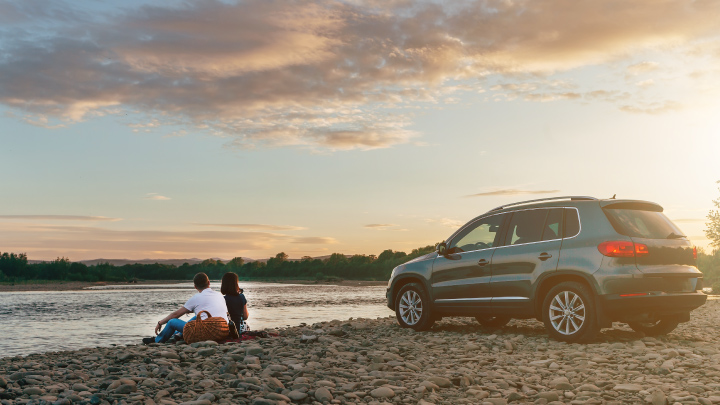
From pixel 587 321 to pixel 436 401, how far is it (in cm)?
403

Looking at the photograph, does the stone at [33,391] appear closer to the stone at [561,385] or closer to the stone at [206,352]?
the stone at [206,352]

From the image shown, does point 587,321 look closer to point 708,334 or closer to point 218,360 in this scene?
point 708,334

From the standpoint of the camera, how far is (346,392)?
691 centimetres

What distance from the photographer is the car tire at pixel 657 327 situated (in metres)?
11.1

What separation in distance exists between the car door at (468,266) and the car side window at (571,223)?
133 cm

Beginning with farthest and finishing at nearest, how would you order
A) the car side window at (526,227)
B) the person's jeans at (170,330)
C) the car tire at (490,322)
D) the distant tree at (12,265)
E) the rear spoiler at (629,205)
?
the distant tree at (12,265) < the car tire at (490,322) < the person's jeans at (170,330) < the car side window at (526,227) < the rear spoiler at (629,205)

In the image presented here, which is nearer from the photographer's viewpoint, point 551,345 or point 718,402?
point 718,402

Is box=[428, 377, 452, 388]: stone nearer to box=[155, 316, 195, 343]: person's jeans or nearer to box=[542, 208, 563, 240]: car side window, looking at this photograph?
box=[542, 208, 563, 240]: car side window

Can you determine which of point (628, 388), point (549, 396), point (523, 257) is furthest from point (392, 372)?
point (523, 257)

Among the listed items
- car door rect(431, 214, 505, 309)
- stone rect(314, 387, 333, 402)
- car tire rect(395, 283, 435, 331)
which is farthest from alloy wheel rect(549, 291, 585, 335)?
Result: stone rect(314, 387, 333, 402)

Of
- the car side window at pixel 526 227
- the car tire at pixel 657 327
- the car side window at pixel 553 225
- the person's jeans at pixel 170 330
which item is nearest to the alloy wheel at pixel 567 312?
the car side window at pixel 553 225

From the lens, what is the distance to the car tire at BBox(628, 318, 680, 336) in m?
11.1

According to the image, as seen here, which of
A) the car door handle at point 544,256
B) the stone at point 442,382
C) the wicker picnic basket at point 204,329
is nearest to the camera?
the stone at point 442,382

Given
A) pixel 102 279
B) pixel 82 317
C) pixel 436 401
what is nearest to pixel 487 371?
pixel 436 401
